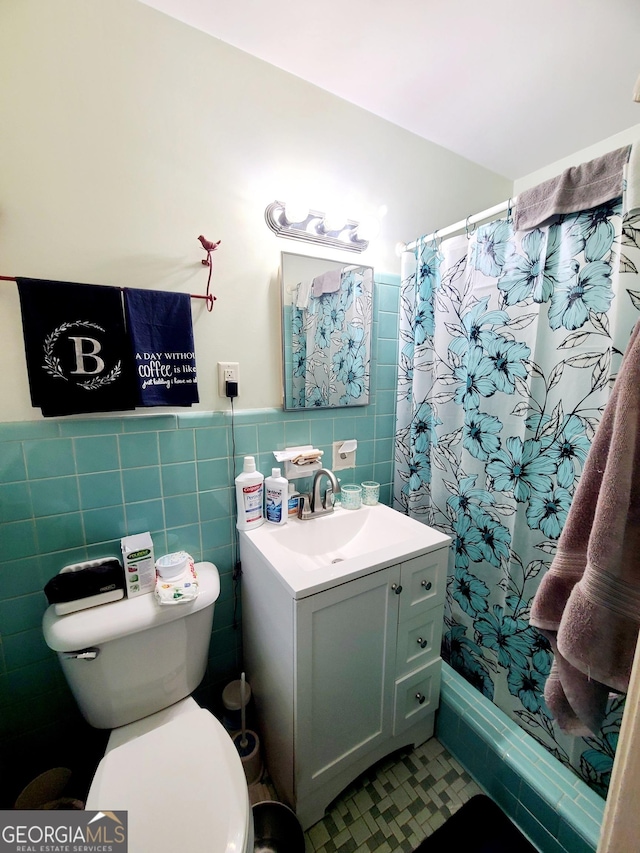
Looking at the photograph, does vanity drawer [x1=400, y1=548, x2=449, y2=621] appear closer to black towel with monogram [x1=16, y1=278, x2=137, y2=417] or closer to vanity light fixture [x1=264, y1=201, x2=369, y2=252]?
black towel with monogram [x1=16, y1=278, x2=137, y2=417]

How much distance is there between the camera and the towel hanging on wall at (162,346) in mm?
991

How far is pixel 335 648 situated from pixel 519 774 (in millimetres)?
723

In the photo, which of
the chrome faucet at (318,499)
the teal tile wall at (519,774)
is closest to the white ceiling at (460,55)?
the chrome faucet at (318,499)

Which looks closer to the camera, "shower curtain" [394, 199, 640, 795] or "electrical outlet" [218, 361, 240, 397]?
"shower curtain" [394, 199, 640, 795]

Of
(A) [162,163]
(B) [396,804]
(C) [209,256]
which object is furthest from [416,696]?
(A) [162,163]

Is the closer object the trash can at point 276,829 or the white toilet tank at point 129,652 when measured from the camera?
the white toilet tank at point 129,652

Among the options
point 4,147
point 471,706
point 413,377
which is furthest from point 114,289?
point 471,706

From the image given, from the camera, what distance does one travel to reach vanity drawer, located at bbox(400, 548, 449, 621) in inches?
42.5

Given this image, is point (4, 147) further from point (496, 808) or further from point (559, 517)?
point (496, 808)

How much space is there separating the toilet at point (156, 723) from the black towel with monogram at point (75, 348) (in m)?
0.58

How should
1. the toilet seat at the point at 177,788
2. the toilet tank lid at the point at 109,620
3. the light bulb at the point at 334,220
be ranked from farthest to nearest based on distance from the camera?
the light bulb at the point at 334,220 → the toilet tank lid at the point at 109,620 → the toilet seat at the point at 177,788

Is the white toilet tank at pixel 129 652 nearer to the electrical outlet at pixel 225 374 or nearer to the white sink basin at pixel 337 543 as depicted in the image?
the white sink basin at pixel 337 543

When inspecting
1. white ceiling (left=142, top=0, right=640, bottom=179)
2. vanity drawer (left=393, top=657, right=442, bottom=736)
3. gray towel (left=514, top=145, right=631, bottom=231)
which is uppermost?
white ceiling (left=142, top=0, right=640, bottom=179)

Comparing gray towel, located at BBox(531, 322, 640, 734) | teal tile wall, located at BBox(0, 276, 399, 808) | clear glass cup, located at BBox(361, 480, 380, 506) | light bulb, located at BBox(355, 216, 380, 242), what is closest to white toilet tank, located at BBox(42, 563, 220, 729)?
teal tile wall, located at BBox(0, 276, 399, 808)
